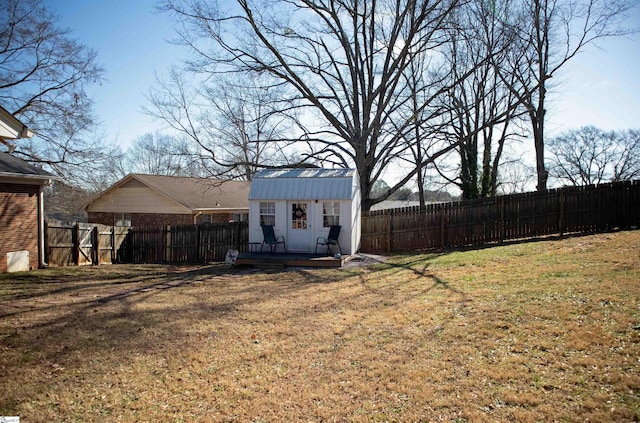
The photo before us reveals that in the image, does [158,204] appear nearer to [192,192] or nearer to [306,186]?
[192,192]

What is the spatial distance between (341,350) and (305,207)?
8851mm

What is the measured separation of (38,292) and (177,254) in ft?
23.5

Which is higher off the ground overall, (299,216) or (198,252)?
(299,216)

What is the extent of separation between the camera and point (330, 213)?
528 inches

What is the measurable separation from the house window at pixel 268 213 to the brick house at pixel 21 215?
6858 mm

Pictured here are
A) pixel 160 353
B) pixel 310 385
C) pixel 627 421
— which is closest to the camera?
pixel 627 421

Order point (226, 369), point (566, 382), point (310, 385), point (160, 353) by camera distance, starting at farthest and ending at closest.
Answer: point (160, 353), point (226, 369), point (310, 385), point (566, 382)

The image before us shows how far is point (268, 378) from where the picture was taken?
4.23 m

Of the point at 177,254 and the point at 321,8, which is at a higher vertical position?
the point at 321,8

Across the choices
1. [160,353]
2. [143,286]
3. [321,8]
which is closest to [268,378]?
[160,353]

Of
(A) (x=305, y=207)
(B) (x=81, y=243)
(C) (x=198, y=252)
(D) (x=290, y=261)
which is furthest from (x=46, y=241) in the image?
(A) (x=305, y=207)

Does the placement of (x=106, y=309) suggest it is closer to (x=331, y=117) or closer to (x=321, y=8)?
(x=331, y=117)

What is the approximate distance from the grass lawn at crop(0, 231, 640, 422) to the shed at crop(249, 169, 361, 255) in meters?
4.78

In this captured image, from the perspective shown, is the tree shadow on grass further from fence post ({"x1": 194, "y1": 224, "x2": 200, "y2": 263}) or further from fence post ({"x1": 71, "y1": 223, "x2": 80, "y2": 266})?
fence post ({"x1": 194, "y1": 224, "x2": 200, "y2": 263})
